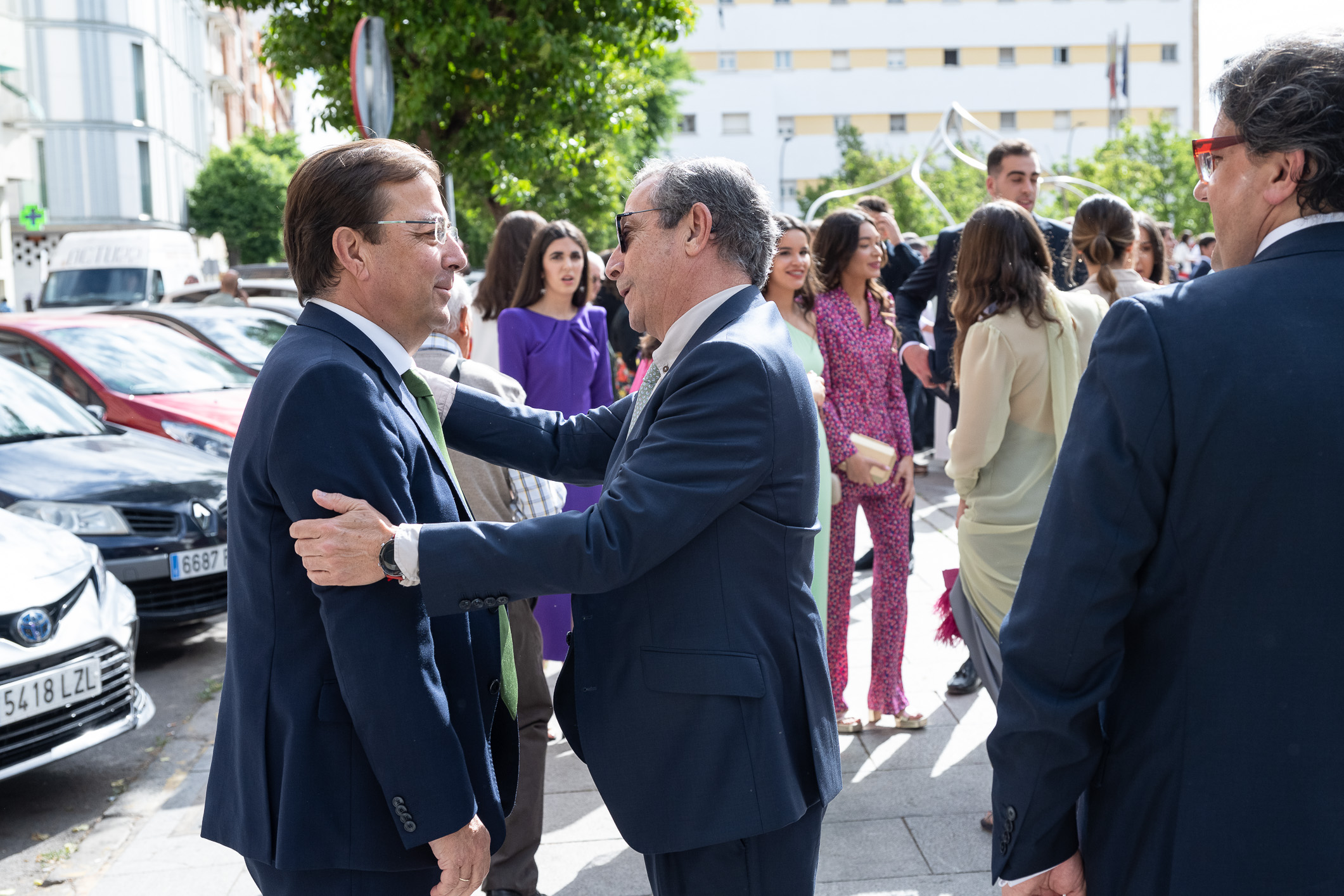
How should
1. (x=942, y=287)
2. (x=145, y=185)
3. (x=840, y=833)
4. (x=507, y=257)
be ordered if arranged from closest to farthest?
(x=840, y=833) → (x=507, y=257) → (x=942, y=287) → (x=145, y=185)

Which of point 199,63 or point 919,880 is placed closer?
point 919,880

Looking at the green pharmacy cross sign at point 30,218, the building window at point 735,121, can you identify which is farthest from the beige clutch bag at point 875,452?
the building window at point 735,121

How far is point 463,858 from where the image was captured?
6.60 feet

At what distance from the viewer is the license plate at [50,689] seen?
4.10 m

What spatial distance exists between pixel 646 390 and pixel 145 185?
4598cm

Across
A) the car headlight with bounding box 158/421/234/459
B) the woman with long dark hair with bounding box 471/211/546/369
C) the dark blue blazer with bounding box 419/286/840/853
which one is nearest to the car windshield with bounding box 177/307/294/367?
the car headlight with bounding box 158/421/234/459

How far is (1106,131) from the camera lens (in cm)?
5931

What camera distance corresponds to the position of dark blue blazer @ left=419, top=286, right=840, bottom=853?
2.02 m

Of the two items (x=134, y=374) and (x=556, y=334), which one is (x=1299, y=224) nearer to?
(x=556, y=334)

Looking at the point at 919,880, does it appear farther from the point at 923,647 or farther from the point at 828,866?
the point at 923,647

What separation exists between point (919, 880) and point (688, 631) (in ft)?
6.14

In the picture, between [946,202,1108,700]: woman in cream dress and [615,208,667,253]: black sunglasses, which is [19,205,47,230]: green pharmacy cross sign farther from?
[615,208,667,253]: black sunglasses

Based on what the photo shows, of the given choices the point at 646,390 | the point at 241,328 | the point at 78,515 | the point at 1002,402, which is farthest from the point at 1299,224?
the point at 241,328

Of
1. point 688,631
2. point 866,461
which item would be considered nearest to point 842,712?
point 866,461
